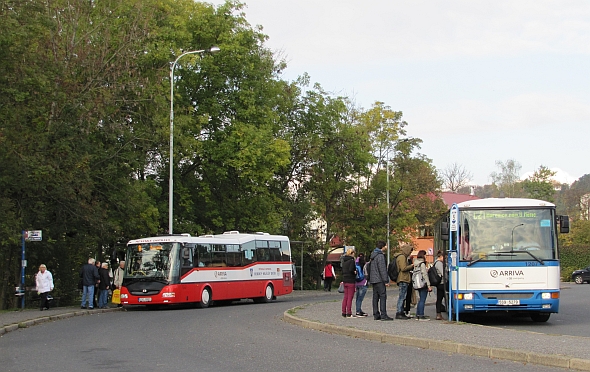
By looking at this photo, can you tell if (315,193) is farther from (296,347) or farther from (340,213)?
(296,347)

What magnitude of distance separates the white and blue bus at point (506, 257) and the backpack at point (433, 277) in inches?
18.8

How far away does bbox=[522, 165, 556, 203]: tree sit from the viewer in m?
84.4

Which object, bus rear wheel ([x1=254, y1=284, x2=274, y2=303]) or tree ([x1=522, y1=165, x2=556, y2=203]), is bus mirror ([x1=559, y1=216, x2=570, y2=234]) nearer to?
bus rear wheel ([x1=254, y1=284, x2=274, y2=303])

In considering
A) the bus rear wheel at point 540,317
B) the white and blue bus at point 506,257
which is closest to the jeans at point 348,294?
the white and blue bus at point 506,257

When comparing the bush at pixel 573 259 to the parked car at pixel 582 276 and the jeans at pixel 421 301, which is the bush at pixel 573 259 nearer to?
the parked car at pixel 582 276

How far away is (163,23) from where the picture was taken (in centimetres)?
3878

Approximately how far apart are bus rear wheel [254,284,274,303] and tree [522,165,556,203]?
53900 mm

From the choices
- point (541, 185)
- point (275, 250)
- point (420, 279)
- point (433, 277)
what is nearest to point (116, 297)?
point (275, 250)

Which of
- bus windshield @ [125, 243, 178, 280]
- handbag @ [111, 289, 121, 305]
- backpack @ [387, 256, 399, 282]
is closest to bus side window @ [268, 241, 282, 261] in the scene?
bus windshield @ [125, 243, 178, 280]

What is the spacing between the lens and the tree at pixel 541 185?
84.4 meters

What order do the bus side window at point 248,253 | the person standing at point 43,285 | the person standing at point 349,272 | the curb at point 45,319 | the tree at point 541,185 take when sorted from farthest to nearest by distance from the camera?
the tree at point 541,185 < the bus side window at point 248,253 < the person standing at point 43,285 < the person standing at point 349,272 < the curb at point 45,319

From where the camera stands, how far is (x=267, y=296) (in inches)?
1405

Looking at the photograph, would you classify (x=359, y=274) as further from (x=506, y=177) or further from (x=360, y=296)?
(x=506, y=177)

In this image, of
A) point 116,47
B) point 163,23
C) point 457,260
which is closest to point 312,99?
point 163,23
